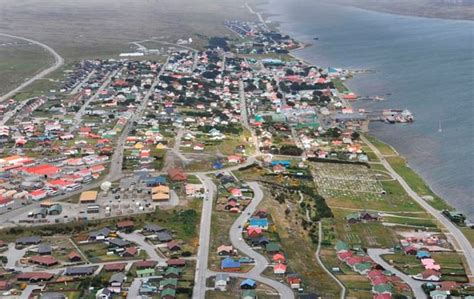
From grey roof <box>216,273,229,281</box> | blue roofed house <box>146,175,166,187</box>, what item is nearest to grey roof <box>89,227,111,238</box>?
blue roofed house <box>146,175,166,187</box>

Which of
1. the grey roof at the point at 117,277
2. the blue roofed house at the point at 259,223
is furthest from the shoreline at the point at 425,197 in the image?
the grey roof at the point at 117,277

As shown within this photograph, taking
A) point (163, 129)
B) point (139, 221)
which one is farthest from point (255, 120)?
point (139, 221)

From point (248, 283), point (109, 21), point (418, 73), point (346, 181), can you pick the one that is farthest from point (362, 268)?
point (109, 21)

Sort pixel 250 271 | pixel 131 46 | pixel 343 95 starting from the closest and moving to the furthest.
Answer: pixel 250 271 → pixel 343 95 → pixel 131 46

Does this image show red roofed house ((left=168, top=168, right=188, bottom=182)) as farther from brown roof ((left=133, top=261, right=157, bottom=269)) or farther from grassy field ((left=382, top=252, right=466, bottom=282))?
grassy field ((left=382, top=252, right=466, bottom=282))

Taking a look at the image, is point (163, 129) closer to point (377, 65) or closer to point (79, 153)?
point (79, 153)

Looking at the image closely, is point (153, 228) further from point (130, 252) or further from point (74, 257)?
point (74, 257)
